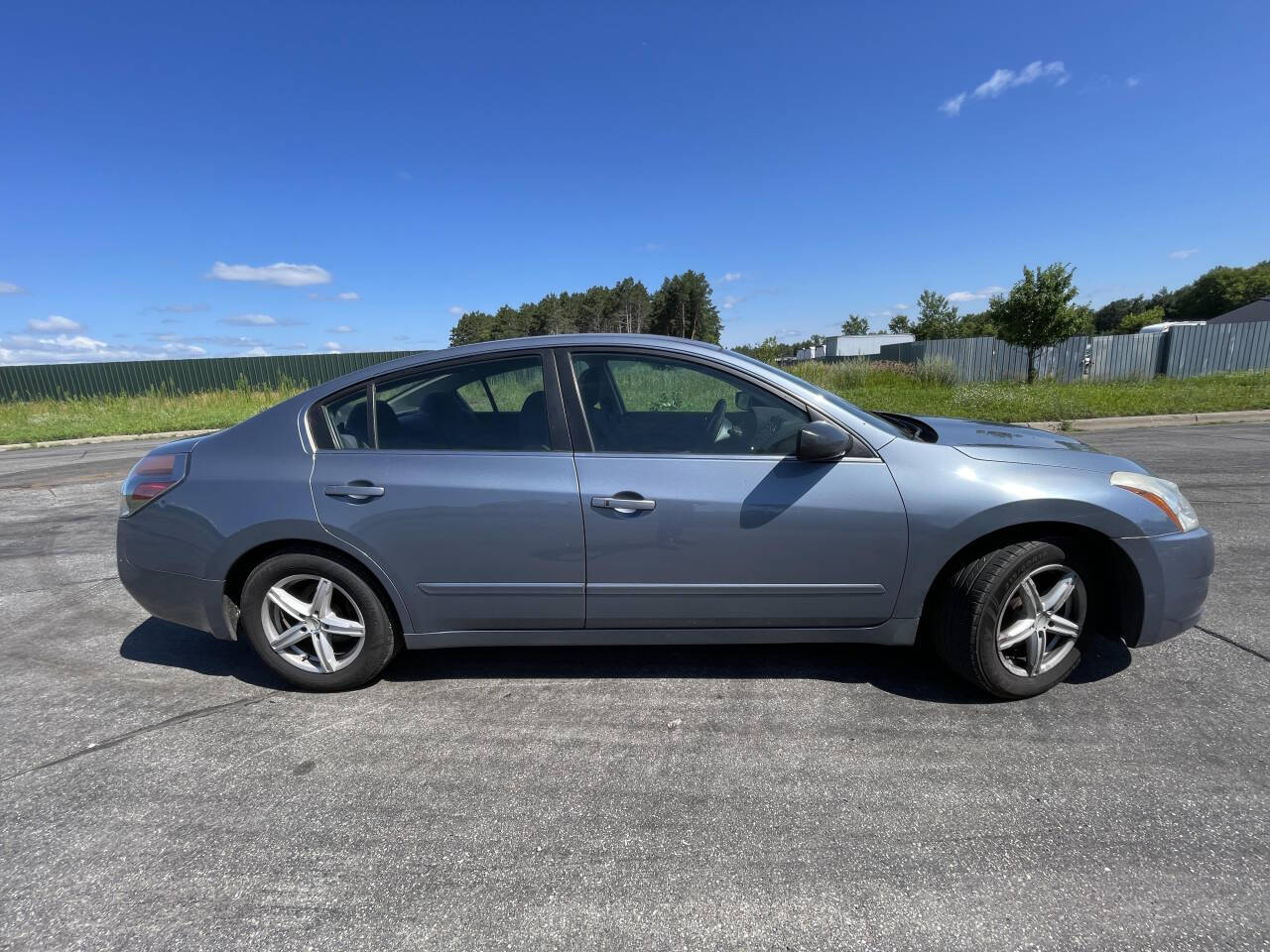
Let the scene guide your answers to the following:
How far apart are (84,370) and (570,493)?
35.1 meters

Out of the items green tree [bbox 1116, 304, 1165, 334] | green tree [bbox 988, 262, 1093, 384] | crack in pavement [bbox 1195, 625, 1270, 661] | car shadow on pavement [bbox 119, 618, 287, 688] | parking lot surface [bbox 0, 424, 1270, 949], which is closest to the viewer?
parking lot surface [bbox 0, 424, 1270, 949]

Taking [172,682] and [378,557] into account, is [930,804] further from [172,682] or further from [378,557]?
[172,682]

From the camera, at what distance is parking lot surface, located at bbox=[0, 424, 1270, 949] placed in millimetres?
1754

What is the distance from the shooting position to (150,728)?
2.73 metres

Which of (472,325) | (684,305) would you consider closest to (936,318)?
(684,305)

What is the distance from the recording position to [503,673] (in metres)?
3.14

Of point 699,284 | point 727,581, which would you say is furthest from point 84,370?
point 699,284

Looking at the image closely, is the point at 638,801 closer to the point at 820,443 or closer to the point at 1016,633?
the point at 820,443

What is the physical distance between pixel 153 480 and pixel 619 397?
2212mm

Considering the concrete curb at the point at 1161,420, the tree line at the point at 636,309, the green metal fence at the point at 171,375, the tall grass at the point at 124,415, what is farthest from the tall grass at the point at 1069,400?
the tree line at the point at 636,309

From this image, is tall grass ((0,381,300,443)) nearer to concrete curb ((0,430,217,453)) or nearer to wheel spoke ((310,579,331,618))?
concrete curb ((0,430,217,453))

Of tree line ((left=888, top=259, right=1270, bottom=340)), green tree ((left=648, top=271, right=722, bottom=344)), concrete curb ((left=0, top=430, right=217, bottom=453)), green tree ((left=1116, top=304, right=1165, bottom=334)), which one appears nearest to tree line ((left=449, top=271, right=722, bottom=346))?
green tree ((left=648, top=271, right=722, bottom=344))

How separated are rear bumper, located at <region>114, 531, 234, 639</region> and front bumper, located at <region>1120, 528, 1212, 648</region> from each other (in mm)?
3989

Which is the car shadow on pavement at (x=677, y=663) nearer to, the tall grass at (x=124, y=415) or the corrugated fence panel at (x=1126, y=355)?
the tall grass at (x=124, y=415)
